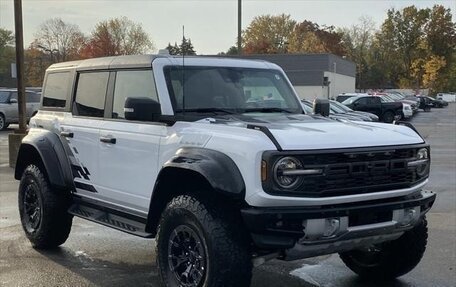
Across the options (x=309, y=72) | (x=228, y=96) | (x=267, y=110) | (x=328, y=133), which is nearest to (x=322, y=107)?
(x=267, y=110)

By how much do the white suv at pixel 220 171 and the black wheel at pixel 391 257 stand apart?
1 centimetres

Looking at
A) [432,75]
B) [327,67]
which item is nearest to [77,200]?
[327,67]

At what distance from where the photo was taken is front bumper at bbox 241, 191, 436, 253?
12.7ft

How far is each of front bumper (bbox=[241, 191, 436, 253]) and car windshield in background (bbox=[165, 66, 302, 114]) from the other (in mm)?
1480

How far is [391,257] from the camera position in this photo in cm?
526

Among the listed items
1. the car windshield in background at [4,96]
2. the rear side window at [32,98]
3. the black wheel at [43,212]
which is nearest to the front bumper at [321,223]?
the black wheel at [43,212]

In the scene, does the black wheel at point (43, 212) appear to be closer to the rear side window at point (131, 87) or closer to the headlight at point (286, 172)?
the rear side window at point (131, 87)

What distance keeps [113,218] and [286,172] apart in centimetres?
218

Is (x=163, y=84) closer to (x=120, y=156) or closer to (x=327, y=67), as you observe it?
(x=120, y=156)

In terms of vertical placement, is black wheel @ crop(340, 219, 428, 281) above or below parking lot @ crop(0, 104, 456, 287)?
above

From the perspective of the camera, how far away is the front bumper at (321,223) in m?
3.88

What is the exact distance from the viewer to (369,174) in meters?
4.20

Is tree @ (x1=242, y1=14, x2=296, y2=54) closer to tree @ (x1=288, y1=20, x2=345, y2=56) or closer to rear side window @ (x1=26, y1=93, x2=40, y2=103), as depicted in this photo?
tree @ (x1=288, y1=20, x2=345, y2=56)

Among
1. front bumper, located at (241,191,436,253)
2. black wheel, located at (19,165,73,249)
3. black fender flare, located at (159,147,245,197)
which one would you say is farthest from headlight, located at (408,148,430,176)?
black wheel, located at (19,165,73,249)
